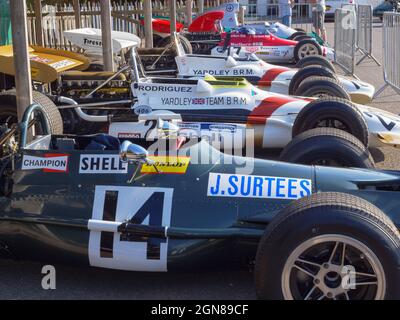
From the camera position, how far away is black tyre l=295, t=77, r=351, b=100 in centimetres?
775

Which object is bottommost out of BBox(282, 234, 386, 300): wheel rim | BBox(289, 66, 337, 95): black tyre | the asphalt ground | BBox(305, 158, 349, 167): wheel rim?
the asphalt ground

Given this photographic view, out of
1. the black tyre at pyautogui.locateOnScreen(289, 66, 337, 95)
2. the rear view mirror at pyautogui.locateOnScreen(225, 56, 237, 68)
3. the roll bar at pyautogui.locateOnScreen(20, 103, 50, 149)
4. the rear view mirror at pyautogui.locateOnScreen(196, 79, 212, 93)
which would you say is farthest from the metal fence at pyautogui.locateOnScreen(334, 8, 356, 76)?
the roll bar at pyautogui.locateOnScreen(20, 103, 50, 149)

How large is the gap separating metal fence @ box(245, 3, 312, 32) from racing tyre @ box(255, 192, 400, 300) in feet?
65.5

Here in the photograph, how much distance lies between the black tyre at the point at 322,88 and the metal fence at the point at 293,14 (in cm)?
1521

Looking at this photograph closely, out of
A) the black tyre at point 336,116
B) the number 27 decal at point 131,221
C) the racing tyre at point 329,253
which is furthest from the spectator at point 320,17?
the racing tyre at point 329,253

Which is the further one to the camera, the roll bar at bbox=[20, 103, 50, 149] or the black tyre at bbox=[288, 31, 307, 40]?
the black tyre at bbox=[288, 31, 307, 40]

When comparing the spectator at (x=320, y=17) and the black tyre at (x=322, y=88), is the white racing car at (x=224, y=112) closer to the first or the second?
the black tyre at (x=322, y=88)

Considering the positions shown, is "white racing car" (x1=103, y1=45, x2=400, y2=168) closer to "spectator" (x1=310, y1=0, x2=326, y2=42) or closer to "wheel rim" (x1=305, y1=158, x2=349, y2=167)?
"wheel rim" (x1=305, y1=158, x2=349, y2=167)

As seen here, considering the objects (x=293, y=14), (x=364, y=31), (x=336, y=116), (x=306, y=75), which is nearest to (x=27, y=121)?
(x=336, y=116)

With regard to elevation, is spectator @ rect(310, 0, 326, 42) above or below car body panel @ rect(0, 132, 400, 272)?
above

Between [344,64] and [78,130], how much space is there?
8.84 metres

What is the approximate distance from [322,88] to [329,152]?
311 cm

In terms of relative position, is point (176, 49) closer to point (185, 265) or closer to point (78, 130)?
point (78, 130)

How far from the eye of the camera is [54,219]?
159 inches
